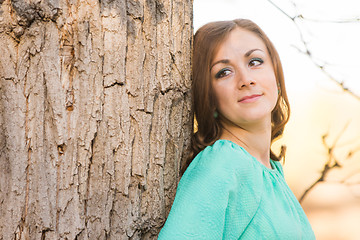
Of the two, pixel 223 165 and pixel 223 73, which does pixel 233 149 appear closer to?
pixel 223 165

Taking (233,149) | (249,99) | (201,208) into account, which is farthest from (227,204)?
(249,99)

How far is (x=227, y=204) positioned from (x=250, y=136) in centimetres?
55

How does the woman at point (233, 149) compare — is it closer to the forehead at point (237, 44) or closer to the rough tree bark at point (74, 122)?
the forehead at point (237, 44)

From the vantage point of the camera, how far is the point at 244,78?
5.36ft

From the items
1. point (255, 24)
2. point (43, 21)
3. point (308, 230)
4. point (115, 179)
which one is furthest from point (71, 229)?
point (255, 24)

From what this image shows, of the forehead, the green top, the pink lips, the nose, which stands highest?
the forehead

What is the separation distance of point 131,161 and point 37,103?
41 cm

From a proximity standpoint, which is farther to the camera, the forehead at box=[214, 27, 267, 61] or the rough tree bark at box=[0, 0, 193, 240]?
the forehead at box=[214, 27, 267, 61]

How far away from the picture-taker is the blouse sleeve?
4.11 ft

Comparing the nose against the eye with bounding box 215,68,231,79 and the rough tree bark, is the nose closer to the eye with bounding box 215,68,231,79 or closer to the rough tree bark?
the eye with bounding box 215,68,231,79

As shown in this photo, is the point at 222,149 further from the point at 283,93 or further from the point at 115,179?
the point at 283,93

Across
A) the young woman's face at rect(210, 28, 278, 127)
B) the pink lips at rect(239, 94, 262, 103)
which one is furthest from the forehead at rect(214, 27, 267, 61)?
the pink lips at rect(239, 94, 262, 103)

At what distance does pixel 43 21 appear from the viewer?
127 cm

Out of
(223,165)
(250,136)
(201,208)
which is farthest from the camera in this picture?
(250,136)
